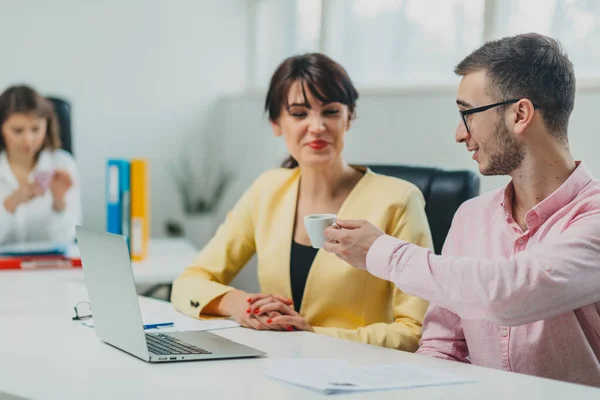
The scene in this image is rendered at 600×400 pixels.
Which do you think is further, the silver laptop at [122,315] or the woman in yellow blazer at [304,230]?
the woman in yellow blazer at [304,230]

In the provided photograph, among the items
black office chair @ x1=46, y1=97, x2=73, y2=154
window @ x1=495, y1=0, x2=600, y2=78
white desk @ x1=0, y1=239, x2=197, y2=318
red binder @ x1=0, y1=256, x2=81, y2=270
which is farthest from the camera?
black office chair @ x1=46, y1=97, x2=73, y2=154

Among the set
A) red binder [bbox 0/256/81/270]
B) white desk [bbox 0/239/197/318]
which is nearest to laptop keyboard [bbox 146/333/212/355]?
white desk [bbox 0/239/197/318]

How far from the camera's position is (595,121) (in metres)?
2.73

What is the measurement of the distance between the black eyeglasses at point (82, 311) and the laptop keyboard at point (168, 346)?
11.3 inches

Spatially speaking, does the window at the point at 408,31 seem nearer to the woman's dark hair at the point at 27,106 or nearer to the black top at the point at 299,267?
the black top at the point at 299,267

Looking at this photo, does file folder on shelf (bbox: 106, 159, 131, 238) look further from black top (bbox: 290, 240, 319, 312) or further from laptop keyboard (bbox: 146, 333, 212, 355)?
laptop keyboard (bbox: 146, 333, 212, 355)

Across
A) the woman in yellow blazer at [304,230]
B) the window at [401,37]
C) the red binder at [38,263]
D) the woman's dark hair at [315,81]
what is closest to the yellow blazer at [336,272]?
the woman in yellow blazer at [304,230]

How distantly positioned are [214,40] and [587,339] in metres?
3.47

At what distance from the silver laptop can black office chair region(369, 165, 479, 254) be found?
2.65 ft

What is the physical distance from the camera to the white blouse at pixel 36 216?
3.65 m

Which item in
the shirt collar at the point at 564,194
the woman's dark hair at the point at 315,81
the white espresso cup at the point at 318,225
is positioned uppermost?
the woman's dark hair at the point at 315,81

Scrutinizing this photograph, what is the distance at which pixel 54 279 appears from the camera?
2816 millimetres

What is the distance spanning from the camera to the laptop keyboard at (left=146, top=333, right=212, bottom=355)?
1705 millimetres

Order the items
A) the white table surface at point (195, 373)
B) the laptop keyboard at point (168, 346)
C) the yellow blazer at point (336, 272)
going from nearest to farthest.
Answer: the white table surface at point (195, 373), the laptop keyboard at point (168, 346), the yellow blazer at point (336, 272)
